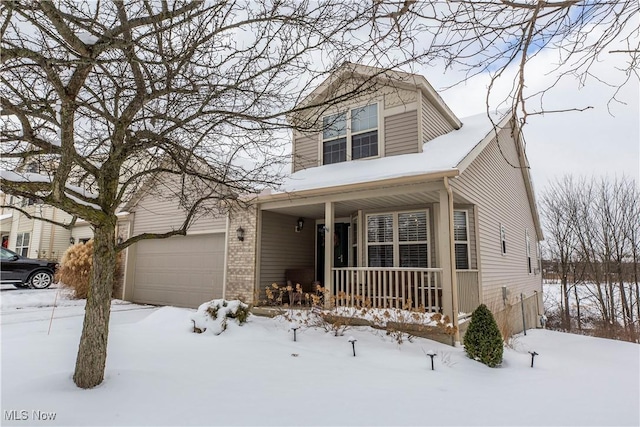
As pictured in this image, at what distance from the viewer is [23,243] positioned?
2066cm

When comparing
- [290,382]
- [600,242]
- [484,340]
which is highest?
[600,242]

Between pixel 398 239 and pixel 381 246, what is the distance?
481mm

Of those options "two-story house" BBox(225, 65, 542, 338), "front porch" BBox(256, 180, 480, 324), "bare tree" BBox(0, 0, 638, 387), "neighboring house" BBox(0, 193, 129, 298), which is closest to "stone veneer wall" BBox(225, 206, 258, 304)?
"two-story house" BBox(225, 65, 542, 338)

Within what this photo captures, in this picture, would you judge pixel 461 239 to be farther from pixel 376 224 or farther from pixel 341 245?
pixel 341 245

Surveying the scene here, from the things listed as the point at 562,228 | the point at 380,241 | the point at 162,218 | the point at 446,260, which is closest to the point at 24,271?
the point at 162,218

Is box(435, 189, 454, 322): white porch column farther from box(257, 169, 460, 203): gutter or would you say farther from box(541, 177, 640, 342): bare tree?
box(541, 177, 640, 342): bare tree

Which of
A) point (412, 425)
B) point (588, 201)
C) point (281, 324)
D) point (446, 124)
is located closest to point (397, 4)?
point (412, 425)

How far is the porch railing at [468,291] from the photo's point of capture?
7.84 meters

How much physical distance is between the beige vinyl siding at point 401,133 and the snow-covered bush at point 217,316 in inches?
202

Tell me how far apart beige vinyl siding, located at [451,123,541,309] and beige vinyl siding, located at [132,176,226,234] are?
7041mm

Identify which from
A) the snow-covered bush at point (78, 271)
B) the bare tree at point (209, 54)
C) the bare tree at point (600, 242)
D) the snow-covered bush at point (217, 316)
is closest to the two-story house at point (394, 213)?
the snow-covered bush at point (217, 316)

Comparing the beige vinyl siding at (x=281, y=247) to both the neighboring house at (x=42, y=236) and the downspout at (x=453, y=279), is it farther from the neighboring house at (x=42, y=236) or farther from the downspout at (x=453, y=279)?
the neighboring house at (x=42, y=236)

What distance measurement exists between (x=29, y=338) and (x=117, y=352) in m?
1.99

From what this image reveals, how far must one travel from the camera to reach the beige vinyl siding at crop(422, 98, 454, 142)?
912 cm
